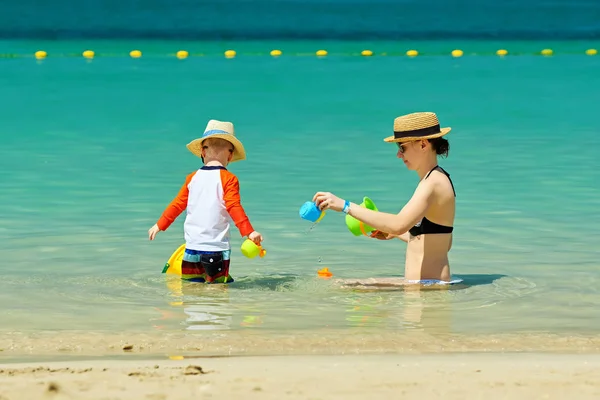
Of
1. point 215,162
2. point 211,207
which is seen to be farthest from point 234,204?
point 215,162

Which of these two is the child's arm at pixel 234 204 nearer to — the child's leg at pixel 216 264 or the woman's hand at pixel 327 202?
the child's leg at pixel 216 264

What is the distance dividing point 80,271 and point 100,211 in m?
2.31

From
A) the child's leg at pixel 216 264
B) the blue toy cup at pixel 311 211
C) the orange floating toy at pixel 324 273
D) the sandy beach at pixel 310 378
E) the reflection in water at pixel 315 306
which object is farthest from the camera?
the orange floating toy at pixel 324 273

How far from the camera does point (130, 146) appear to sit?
1423cm

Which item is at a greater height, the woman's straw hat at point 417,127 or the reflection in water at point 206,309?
the woman's straw hat at point 417,127

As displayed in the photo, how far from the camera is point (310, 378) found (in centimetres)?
439

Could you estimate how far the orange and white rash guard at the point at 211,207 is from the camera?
20.9 ft

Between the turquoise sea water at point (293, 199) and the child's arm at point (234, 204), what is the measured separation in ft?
1.40

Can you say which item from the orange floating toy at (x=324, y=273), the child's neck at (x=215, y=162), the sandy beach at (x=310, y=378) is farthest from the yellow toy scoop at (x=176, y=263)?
the sandy beach at (x=310, y=378)

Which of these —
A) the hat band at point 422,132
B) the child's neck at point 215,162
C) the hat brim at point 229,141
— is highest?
the hat band at point 422,132

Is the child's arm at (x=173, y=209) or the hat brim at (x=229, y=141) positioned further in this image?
the child's arm at (x=173, y=209)

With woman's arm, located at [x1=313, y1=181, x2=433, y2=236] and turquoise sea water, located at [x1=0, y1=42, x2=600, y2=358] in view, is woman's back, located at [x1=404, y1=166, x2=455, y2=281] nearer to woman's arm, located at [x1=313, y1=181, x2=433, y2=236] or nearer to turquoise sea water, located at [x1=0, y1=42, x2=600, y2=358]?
woman's arm, located at [x1=313, y1=181, x2=433, y2=236]

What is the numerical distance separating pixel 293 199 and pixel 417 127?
3.93m

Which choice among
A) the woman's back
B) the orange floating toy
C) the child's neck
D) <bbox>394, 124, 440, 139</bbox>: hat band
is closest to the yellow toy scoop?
the child's neck
